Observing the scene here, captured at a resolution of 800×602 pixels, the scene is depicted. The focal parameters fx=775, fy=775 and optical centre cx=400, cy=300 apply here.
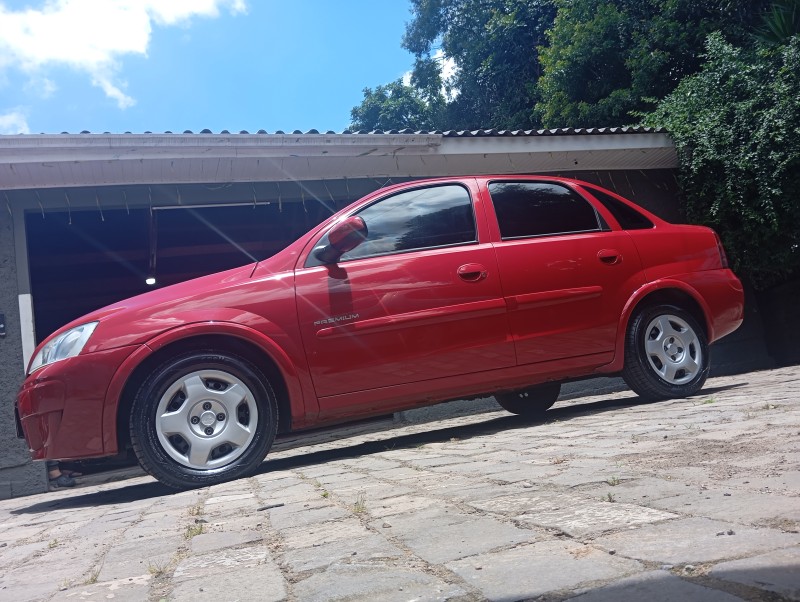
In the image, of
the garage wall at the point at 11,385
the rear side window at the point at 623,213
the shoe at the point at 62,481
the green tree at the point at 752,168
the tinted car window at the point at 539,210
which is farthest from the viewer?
the green tree at the point at 752,168

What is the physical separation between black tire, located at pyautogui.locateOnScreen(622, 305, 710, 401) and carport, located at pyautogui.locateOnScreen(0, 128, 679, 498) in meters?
3.51

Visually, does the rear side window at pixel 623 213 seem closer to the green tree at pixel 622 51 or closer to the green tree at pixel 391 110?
the green tree at pixel 622 51

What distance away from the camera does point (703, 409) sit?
4652 millimetres

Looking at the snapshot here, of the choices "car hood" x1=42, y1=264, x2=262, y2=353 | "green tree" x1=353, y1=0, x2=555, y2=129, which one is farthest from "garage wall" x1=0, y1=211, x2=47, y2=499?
"green tree" x1=353, y1=0, x2=555, y2=129

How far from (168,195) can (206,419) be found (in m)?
4.33

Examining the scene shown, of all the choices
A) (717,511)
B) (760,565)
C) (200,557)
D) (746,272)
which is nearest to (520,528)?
(717,511)

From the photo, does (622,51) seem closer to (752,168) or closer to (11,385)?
(752,168)

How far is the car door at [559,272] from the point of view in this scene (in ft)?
16.5

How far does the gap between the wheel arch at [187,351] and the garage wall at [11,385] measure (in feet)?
10.4

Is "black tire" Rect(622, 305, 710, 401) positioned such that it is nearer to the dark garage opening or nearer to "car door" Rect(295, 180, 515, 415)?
"car door" Rect(295, 180, 515, 415)

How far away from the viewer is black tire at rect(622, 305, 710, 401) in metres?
5.43

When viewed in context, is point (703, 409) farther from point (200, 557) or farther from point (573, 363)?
point (200, 557)

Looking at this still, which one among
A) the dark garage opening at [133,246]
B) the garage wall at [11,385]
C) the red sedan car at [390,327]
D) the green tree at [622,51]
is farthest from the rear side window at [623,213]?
the green tree at [622,51]

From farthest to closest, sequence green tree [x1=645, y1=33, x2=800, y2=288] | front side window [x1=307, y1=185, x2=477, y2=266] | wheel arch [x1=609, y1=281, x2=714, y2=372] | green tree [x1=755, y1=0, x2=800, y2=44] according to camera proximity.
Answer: green tree [x1=755, y1=0, x2=800, y2=44] < green tree [x1=645, y1=33, x2=800, y2=288] < wheel arch [x1=609, y1=281, x2=714, y2=372] < front side window [x1=307, y1=185, x2=477, y2=266]
